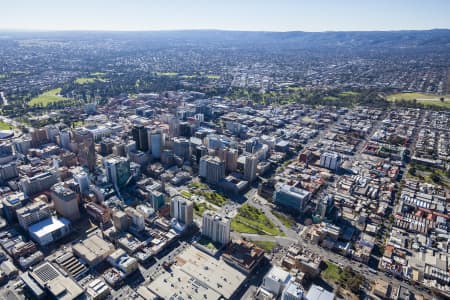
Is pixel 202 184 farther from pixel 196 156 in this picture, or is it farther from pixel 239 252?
pixel 239 252

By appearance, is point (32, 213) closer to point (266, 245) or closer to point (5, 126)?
point (266, 245)

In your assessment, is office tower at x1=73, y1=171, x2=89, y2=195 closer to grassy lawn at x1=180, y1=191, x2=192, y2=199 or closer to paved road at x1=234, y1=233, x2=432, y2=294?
grassy lawn at x1=180, y1=191, x2=192, y2=199

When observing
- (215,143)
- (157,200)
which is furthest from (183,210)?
(215,143)

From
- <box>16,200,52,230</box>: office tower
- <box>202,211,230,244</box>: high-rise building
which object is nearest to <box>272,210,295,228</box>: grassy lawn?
<box>202,211,230,244</box>: high-rise building

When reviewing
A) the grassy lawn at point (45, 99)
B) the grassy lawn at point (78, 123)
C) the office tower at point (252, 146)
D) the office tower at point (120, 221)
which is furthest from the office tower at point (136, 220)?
the grassy lawn at point (45, 99)

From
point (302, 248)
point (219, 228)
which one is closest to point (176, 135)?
point (219, 228)
